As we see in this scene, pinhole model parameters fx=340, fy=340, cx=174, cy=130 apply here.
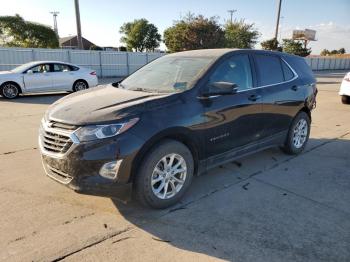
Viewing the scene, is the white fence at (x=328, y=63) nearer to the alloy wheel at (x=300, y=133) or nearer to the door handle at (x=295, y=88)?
the alloy wheel at (x=300, y=133)

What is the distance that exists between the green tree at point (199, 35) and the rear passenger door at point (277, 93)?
86.0ft

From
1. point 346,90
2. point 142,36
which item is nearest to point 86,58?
point 346,90

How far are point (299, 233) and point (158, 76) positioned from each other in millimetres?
2602

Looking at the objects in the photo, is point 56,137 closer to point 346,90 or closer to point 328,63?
point 346,90

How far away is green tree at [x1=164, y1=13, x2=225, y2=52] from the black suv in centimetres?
2685

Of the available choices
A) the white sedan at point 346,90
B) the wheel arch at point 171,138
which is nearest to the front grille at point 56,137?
the wheel arch at point 171,138

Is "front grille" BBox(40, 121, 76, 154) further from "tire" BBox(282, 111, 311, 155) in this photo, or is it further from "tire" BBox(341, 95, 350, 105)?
"tire" BBox(341, 95, 350, 105)

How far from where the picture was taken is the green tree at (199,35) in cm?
3125

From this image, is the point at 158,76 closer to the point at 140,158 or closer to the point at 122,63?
the point at 140,158

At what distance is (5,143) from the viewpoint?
6426mm

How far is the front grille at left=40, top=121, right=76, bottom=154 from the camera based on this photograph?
11.1 ft

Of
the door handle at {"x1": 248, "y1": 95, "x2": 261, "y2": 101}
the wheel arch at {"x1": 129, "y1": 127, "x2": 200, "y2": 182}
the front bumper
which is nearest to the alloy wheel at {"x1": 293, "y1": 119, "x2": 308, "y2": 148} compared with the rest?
the door handle at {"x1": 248, "y1": 95, "x2": 261, "y2": 101}

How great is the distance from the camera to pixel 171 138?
3.76 m

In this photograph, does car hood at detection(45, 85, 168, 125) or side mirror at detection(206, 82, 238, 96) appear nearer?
car hood at detection(45, 85, 168, 125)
